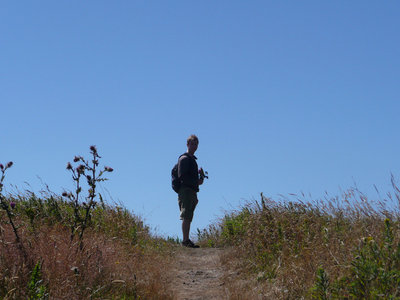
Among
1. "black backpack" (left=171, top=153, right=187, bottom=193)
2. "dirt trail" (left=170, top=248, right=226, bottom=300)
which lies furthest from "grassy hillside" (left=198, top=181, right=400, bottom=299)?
"black backpack" (left=171, top=153, right=187, bottom=193)

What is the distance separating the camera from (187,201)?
41.2 ft

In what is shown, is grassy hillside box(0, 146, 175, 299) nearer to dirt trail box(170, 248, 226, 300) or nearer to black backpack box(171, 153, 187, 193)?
dirt trail box(170, 248, 226, 300)

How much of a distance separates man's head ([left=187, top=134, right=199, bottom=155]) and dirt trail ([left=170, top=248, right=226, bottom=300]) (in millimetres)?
2588

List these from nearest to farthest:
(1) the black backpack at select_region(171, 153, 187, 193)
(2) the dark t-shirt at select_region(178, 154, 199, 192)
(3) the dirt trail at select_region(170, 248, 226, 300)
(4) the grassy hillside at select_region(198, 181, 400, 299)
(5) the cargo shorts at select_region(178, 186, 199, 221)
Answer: (4) the grassy hillside at select_region(198, 181, 400, 299) → (3) the dirt trail at select_region(170, 248, 226, 300) → (2) the dark t-shirt at select_region(178, 154, 199, 192) → (5) the cargo shorts at select_region(178, 186, 199, 221) → (1) the black backpack at select_region(171, 153, 187, 193)

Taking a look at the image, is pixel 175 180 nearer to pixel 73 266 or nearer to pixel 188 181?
pixel 188 181

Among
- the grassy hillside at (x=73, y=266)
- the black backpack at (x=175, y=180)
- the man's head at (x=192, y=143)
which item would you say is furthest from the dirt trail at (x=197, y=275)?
the man's head at (x=192, y=143)

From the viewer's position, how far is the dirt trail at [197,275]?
26.6 ft

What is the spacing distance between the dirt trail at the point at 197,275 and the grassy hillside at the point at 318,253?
1.22 feet

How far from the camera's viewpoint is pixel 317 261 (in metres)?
6.88

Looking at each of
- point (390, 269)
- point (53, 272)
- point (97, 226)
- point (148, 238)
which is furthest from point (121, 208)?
point (390, 269)

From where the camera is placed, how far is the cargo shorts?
41.2 ft

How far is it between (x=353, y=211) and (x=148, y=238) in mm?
5725

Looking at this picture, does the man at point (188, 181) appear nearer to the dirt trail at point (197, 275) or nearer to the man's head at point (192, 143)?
the man's head at point (192, 143)

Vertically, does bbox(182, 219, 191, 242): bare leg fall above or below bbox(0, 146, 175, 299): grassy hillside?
above
